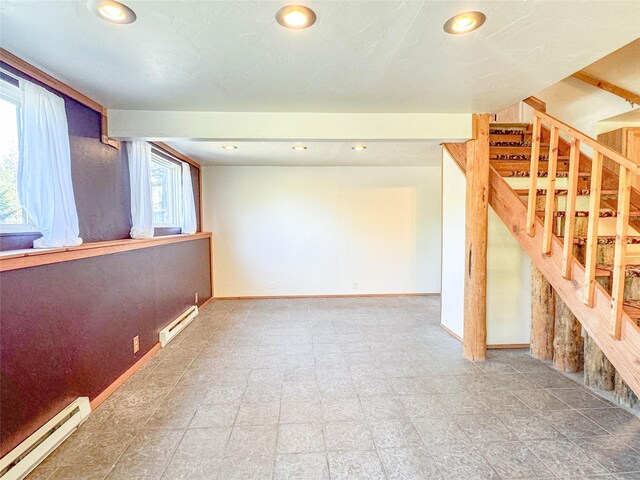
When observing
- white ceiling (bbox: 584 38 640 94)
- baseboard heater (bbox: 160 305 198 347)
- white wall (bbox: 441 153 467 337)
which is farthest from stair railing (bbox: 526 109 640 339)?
baseboard heater (bbox: 160 305 198 347)

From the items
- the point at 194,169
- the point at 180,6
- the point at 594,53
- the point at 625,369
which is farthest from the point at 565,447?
the point at 194,169

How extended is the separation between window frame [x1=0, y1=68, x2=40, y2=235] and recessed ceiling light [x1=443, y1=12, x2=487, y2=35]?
2.39 meters

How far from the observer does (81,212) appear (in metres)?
2.23

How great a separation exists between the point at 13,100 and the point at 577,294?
3.70 m

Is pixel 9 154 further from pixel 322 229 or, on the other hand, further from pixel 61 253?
pixel 322 229

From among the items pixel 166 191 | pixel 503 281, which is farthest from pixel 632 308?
pixel 166 191

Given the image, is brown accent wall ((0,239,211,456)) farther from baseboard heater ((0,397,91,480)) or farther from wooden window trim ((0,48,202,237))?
wooden window trim ((0,48,202,237))

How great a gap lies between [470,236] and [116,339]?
10.6 feet

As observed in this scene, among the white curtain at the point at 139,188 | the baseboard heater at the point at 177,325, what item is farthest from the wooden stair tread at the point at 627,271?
the baseboard heater at the point at 177,325

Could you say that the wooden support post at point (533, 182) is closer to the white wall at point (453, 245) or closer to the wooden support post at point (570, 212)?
the wooden support post at point (570, 212)

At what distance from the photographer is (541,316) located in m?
2.91

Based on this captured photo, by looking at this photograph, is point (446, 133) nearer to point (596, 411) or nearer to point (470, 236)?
point (470, 236)

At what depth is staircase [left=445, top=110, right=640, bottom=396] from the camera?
1.64m

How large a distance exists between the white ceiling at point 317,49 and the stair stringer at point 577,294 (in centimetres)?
88
